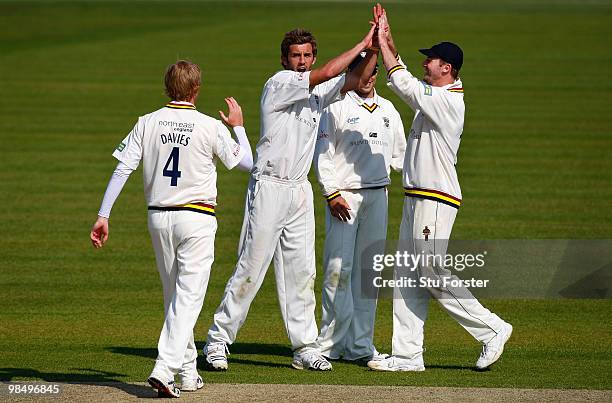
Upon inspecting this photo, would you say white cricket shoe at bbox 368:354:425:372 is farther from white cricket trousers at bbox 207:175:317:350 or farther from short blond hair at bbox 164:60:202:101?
short blond hair at bbox 164:60:202:101

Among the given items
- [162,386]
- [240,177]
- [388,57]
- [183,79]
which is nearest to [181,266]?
[162,386]

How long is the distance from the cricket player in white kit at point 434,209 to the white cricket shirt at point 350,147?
464 millimetres

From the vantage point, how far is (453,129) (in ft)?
28.9

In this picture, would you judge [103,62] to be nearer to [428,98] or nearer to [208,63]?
[208,63]

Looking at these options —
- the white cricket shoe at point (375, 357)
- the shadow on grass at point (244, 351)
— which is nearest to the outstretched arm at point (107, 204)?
the shadow on grass at point (244, 351)

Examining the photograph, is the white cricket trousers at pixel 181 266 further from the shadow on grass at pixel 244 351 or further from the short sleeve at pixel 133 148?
the shadow on grass at pixel 244 351

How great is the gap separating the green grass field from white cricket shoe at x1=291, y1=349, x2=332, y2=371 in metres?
0.13

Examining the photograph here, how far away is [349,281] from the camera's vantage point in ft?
30.4

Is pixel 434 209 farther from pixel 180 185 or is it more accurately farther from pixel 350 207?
pixel 180 185

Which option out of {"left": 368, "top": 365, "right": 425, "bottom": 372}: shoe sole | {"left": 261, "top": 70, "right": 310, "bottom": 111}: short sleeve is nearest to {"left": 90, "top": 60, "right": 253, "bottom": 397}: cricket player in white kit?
{"left": 261, "top": 70, "right": 310, "bottom": 111}: short sleeve

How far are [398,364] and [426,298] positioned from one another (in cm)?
55

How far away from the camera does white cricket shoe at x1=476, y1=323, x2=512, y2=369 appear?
8.70m

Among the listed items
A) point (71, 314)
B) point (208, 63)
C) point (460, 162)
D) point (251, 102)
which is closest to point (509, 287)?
point (71, 314)

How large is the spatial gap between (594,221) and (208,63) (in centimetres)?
1689
